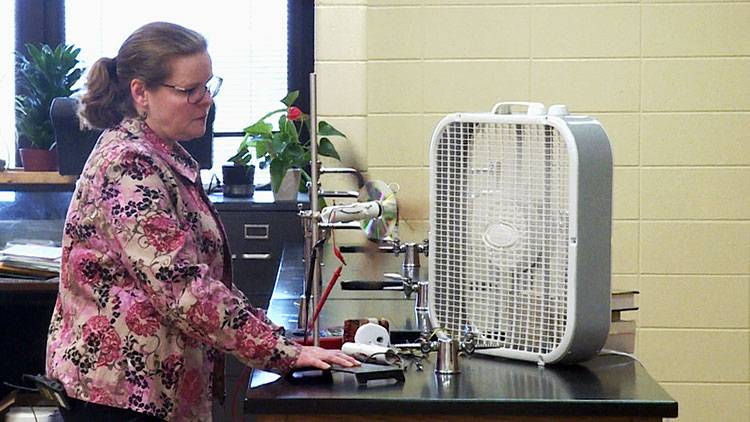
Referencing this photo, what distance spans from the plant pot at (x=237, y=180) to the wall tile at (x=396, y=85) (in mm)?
641

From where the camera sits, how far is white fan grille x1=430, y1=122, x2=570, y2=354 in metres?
1.93

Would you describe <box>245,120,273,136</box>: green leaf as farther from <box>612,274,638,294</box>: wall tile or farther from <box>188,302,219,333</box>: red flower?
<box>188,302,219,333</box>: red flower

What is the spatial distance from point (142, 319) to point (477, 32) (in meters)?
Result: 2.20

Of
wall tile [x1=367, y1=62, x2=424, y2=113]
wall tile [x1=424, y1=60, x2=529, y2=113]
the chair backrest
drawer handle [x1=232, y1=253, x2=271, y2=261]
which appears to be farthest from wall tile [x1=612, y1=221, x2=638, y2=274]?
the chair backrest

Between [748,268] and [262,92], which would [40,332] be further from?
[748,268]

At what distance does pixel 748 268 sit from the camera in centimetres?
389

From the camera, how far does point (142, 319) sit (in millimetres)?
1983

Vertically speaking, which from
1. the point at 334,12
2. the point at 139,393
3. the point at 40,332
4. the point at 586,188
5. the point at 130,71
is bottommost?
the point at 40,332

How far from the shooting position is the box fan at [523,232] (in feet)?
6.19

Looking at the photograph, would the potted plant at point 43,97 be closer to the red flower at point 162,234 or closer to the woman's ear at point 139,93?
the woman's ear at point 139,93

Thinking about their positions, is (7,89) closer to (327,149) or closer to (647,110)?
(327,149)

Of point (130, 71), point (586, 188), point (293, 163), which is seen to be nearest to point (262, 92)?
point (293, 163)

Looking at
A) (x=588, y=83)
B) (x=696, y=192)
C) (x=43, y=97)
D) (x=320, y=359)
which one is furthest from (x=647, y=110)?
(x=320, y=359)

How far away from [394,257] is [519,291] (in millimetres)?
1705
